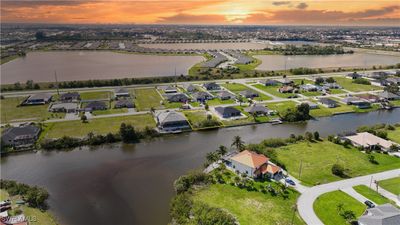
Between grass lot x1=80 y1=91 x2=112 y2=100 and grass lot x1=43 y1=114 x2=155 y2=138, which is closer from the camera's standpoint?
grass lot x1=43 y1=114 x2=155 y2=138

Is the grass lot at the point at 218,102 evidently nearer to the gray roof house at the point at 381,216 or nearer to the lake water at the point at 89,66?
the lake water at the point at 89,66

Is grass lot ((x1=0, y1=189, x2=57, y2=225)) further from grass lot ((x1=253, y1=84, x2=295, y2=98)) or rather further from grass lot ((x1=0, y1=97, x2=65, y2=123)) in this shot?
grass lot ((x1=253, y1=84, x2=295, y2=98))

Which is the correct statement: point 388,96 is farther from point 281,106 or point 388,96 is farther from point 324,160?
point 324,160

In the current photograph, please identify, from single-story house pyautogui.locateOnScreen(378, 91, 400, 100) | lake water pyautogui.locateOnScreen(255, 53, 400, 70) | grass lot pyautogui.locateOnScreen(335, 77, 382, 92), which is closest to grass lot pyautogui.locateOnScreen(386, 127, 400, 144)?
single-story house pyautogui.locateOnScreen(378, 91, 400, 100)

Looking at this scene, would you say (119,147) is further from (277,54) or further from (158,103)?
(277,54)

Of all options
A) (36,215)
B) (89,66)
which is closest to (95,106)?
(36,215)

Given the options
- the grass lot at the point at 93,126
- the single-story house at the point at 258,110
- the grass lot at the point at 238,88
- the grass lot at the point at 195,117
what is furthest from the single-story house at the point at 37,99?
the single-story house at the point at 258,110
